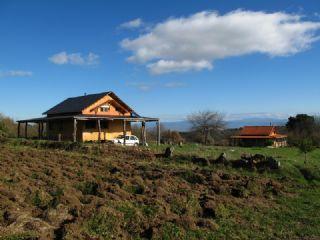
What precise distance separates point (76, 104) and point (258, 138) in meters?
31.8

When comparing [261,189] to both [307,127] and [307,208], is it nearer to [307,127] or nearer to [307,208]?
[307,208]

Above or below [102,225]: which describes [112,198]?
above

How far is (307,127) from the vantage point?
7806cm

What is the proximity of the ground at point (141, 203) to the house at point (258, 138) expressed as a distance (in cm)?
4702

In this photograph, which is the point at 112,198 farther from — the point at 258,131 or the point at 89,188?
the point at 258,131

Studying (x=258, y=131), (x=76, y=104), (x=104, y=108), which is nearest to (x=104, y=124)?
(x=104, y=108)

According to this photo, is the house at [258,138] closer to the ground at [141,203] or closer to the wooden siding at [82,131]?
the wooden siding at [82,131]

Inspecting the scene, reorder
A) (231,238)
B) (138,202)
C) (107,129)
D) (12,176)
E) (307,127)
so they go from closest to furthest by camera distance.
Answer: (231,238) < (138,202) < (12,176) < (107,129) < (307,127)

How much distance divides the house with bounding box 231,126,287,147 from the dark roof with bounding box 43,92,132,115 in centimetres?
2611

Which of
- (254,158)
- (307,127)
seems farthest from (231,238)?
(307,127)

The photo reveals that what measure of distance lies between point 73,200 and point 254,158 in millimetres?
14859

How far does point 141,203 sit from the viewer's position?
1352 centimetres

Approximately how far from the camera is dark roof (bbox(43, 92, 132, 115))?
45819 millimetres

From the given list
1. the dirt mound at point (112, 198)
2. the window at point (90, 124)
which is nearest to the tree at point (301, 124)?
the window at point (90, 124)
